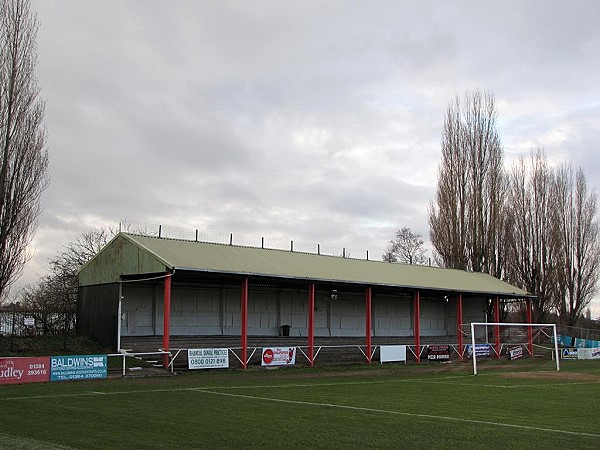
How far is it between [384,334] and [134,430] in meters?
36.7

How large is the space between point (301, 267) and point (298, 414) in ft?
72.0

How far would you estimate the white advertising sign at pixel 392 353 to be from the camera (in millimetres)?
37062

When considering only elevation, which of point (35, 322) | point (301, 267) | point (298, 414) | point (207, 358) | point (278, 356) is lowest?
point (278, 356)

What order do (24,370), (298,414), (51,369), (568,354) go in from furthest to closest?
(568,354), (51,369), (24,370), (298,414)

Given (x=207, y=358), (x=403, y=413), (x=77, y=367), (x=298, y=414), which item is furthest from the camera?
(x=207, y=358)

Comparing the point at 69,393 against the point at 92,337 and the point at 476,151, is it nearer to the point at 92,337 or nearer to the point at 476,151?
the point at 92,337

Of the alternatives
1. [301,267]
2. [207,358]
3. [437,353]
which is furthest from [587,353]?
[207,358]

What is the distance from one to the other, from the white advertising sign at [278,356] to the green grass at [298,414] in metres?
6.01

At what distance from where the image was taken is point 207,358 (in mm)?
29422

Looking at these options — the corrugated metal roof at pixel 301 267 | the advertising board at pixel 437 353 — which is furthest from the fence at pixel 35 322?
the advertising board at pixel 437 353

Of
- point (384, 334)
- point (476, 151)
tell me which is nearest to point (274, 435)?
point (384, 334)

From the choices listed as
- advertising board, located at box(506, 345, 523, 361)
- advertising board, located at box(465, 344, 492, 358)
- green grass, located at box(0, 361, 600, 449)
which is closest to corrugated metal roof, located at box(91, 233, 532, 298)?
advertising board, located at box(465, 344, 492, 358)

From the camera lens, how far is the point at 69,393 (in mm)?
19234

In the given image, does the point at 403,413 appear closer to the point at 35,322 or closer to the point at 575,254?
the point at 35,322
